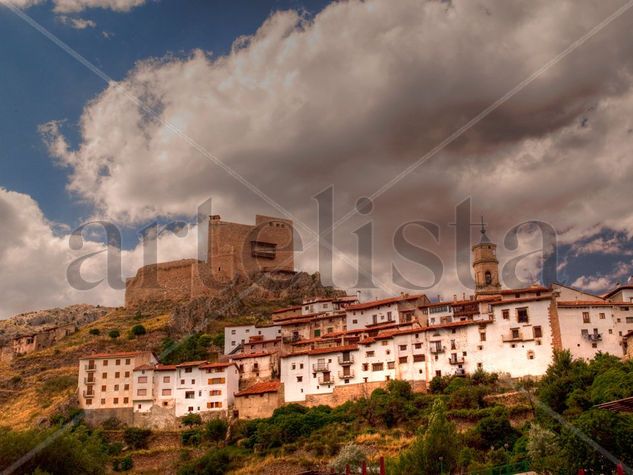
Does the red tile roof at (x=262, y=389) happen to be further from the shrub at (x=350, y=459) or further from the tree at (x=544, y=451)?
the tree at (x=544, y=451)

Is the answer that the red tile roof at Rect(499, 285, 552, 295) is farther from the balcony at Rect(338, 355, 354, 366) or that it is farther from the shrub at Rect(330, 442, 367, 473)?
the shrub at Rect(330, 442, 367, 473)

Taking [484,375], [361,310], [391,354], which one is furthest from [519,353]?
[361,310]

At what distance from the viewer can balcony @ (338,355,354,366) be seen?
57.7 m

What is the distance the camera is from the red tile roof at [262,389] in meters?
57.5

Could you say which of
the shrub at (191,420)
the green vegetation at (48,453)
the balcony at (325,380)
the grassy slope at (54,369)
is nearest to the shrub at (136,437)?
the shrub at (191,420)

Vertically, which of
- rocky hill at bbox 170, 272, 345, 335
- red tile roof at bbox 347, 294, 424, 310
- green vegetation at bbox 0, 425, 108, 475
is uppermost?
rocky hill at bbox 170, 272, 345, 335

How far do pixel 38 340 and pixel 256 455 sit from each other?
4425cm

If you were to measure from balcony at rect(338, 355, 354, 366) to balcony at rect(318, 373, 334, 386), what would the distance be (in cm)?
143

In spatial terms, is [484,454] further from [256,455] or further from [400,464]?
[256,455]

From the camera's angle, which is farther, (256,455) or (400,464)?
(256,455)

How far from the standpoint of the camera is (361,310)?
67000 mm

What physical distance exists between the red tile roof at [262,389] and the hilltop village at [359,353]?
0.11 m

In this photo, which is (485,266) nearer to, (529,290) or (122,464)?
(529,290)

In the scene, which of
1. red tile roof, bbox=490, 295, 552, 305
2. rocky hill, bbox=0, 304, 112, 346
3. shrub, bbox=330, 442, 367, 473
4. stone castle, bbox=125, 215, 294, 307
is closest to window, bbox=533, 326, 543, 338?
red tile roof, bbox=490, 295, 552, 305
